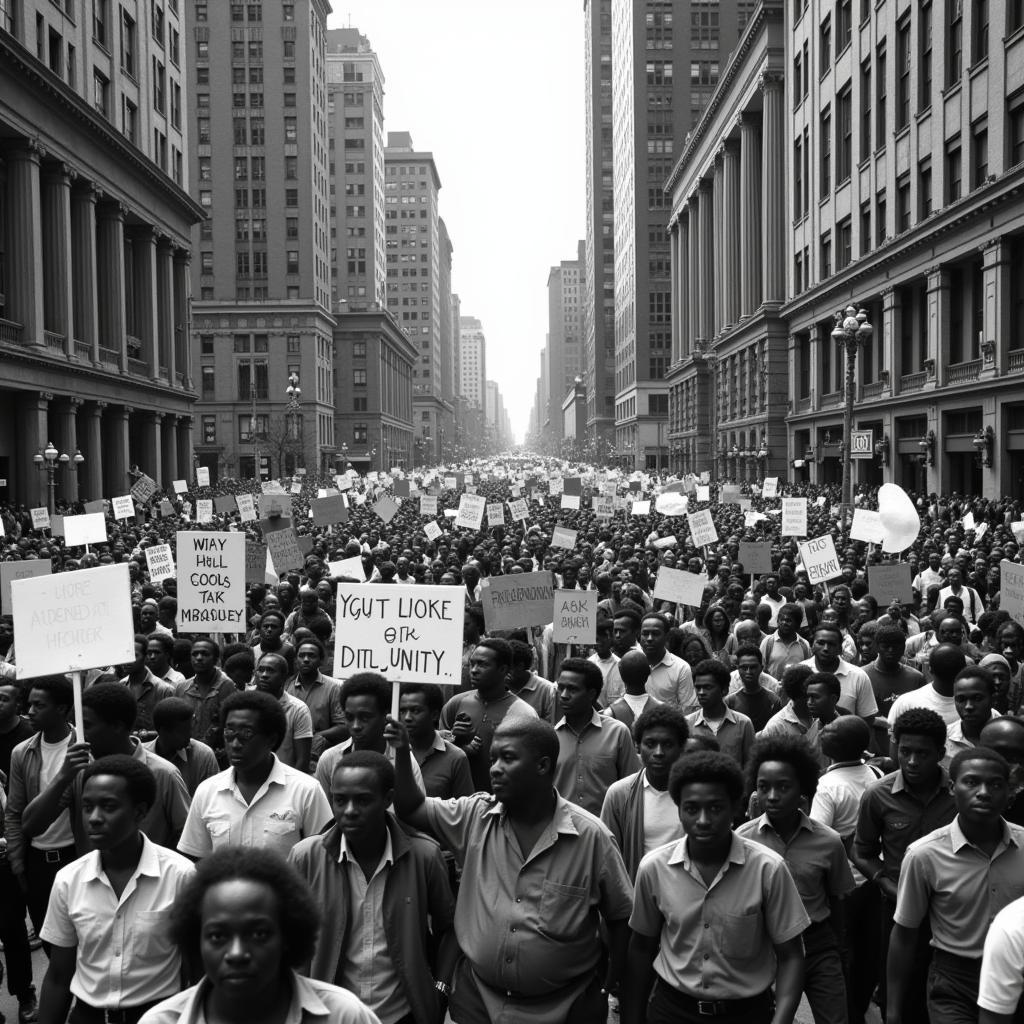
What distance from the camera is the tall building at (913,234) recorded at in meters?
34.6

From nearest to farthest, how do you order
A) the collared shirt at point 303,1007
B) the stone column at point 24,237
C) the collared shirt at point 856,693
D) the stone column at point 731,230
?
the collared shirt at point 303,1007 < the collared shirt at point 856,693 < the stone column at point 24,237 < the stone column at point 731,230

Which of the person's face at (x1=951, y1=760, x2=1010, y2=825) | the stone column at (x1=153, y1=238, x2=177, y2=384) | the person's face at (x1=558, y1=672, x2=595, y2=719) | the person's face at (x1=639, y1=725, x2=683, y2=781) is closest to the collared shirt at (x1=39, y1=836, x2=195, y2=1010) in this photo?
the person's face at (x1=639, y1=725, x2=683, y2=781)

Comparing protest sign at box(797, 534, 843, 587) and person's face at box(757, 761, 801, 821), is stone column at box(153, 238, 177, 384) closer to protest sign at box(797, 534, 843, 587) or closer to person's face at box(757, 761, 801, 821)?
protest sign at box(797, 534, 843, 587)

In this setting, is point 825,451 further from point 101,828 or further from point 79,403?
point 101,828

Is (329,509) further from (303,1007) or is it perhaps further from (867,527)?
(303,1007)

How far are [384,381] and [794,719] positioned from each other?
423ft

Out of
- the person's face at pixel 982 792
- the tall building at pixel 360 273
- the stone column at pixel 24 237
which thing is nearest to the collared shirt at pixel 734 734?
the person's face at pixel 982 792

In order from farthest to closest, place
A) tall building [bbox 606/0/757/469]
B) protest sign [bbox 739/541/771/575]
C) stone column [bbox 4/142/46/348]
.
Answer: tall building [bbox 606/0/757/469]
stone column [bbox 4/142/46/348]
protest sign [bbox 739/541/771/575]

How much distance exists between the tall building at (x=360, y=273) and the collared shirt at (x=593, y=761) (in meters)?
120

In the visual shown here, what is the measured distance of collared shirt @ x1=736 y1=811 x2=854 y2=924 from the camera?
17.6 ft

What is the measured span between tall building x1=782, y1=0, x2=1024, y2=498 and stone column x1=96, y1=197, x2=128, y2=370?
35087mm

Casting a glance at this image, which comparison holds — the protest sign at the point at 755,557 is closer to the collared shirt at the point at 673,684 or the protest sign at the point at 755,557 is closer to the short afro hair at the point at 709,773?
the collared shirt at the point at 673,684

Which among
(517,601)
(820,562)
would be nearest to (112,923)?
(517,601)

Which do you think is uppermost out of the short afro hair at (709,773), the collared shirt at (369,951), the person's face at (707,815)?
the short afro hair at (709,773)
